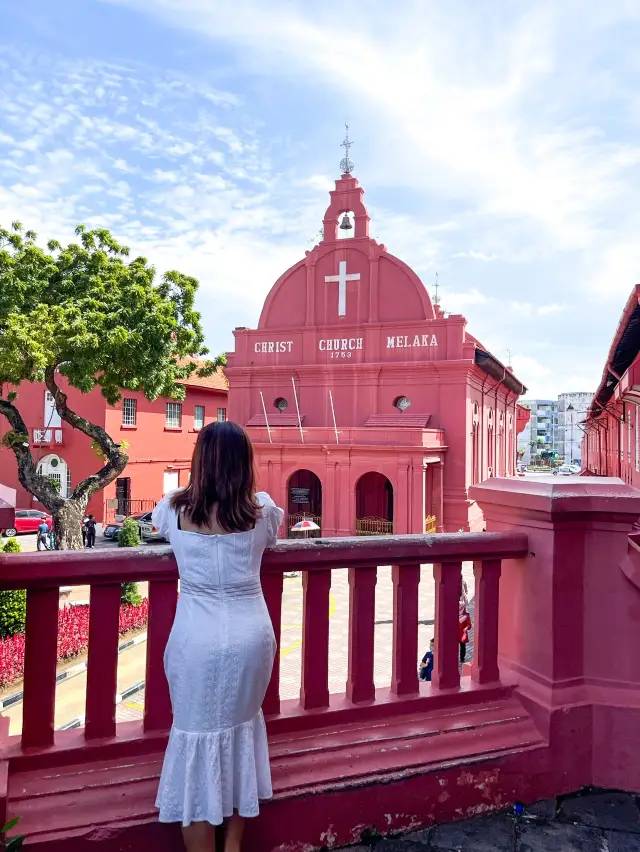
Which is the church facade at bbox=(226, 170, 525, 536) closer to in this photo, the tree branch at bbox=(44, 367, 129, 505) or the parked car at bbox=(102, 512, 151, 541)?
the parked car at bbox=(102, 512, 151, 541)

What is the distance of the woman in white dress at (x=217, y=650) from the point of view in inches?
69.1

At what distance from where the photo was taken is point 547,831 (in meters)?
2.11

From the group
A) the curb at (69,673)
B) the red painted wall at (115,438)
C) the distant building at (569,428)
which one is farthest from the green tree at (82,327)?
the distant building at (569,428)

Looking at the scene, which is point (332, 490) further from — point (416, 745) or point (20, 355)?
point (416, 745)

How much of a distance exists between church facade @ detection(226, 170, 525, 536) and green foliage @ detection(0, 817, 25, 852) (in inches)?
677

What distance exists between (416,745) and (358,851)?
0.41 metres

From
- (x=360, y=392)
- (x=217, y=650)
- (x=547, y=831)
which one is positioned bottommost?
(x=547, y=831)

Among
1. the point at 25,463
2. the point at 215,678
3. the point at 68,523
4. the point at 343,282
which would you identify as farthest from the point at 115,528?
the point at 215,678

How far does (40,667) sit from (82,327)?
1134 cm

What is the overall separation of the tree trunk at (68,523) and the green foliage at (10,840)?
12.1 meters

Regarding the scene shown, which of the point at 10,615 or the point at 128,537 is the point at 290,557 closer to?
the point at 10,615

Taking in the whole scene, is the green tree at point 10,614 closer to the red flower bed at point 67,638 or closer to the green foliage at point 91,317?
the red flower bed at point 67,638

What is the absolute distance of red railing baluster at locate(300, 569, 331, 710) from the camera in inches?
88.4

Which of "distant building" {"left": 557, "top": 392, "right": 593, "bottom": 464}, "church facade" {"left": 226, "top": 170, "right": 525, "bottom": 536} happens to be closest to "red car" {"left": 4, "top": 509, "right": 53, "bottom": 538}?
"church facade" {"left": 226, "top": 170, "right": 525, "bottom": 536}
